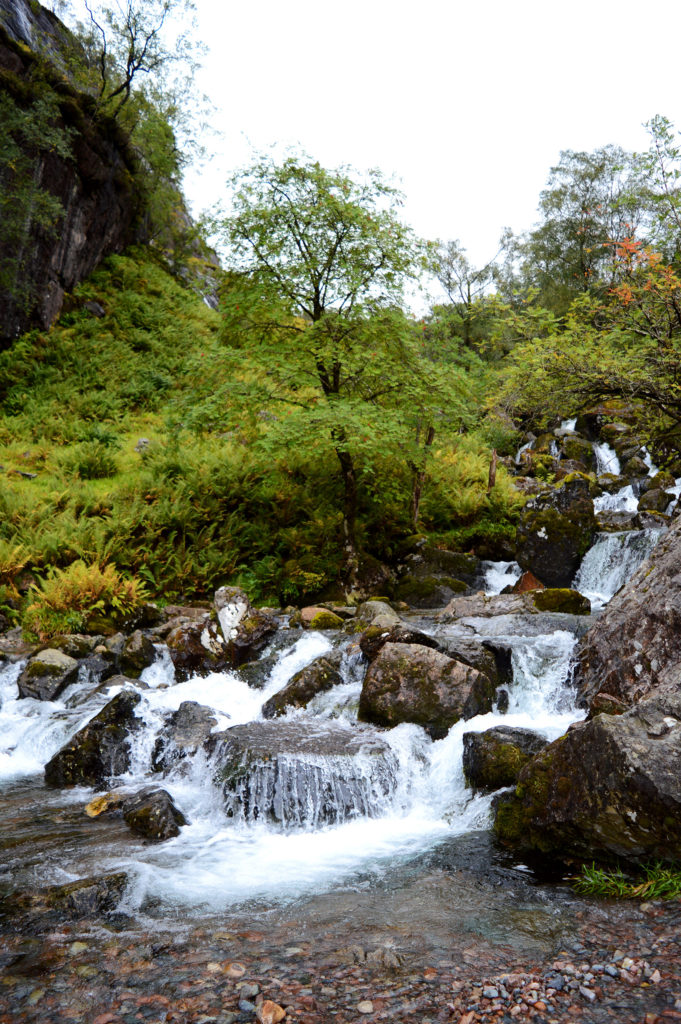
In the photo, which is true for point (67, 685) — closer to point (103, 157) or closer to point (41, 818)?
point (41, 818)

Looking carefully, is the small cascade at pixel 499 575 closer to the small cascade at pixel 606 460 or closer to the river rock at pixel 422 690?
the river rock at pixel 422 690

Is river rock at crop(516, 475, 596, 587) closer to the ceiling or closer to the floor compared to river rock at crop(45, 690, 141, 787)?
closer to the ceiling

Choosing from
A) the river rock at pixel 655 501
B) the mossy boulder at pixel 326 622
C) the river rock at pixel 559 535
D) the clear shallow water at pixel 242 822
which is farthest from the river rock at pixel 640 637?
Result: the river rock at pixel 655 501

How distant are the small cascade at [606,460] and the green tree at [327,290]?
976 centimetres

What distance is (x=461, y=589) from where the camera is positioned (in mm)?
13617

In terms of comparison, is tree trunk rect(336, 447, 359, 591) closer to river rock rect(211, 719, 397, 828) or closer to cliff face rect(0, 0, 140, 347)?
river rock rect(211, 719, 397, 828)

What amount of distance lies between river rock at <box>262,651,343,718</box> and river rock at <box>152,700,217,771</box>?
0.82m

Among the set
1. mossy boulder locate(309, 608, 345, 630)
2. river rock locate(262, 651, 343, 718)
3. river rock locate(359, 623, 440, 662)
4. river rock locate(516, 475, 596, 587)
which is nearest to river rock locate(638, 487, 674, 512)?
river rock locate(516, 475, 596, 587)

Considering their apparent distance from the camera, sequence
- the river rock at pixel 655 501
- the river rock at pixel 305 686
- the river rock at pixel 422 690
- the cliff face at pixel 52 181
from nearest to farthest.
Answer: the river rock at pixel 422 690 < the river rock at pixel 305 686 < the river rock at pixel 655 501 < the cliff face at pixel 52 181

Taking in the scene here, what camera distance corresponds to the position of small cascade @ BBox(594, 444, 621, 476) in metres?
20.1

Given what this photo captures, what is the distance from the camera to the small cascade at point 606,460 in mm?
20097

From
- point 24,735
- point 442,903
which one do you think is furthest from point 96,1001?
point 24,735

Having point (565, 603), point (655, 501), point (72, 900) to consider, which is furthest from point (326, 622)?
point (655, 501)

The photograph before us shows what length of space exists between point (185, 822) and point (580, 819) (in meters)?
3.79
